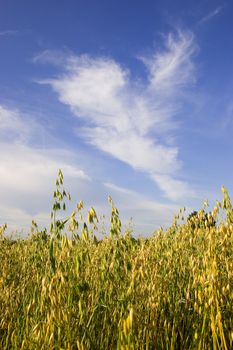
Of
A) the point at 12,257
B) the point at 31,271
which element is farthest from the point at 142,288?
the point at 12,257

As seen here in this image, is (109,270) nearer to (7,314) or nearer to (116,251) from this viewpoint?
(116,251)

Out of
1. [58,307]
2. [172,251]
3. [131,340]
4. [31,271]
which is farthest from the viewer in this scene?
[31,271]

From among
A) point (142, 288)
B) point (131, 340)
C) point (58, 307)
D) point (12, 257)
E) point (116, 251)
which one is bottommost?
point (131, 340)

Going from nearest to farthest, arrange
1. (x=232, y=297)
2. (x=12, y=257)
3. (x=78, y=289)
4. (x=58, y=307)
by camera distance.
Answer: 1. (x=58, y=307)
2. (x=78, y=289)
3. (x=232, y=297)
4. (x=12, y=257)

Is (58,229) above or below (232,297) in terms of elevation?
above

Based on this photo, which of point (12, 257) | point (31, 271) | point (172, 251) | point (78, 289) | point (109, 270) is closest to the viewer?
point (78, 289)

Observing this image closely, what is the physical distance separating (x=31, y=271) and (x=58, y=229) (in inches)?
98.4

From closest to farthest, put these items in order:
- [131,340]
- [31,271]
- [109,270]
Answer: [131,340] → [109,270] → [31,271]

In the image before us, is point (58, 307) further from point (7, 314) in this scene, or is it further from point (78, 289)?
point (7, 314)

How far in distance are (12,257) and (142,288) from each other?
3.65 metres

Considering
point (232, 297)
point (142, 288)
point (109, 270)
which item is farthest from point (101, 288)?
point (232, 297)

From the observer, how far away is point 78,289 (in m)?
2.77

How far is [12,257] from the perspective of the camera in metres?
6.18

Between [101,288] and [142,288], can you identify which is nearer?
[142,288]
